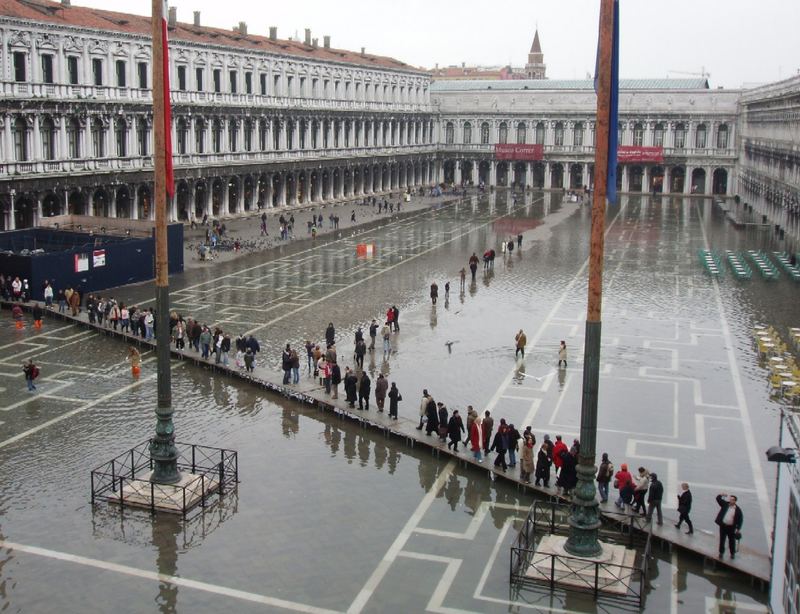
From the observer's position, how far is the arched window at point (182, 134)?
7144cm

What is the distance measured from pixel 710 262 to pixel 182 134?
39.2 meters

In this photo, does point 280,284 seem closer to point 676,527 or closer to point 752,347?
point 752,347

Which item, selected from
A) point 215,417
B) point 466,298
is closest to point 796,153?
point 466,298

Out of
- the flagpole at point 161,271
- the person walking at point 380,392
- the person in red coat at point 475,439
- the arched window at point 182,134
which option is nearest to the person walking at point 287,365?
the person walking at point 380,392

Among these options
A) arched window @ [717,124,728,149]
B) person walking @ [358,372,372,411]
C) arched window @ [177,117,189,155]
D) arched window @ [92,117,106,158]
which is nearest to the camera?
person walking @ [358,372,372,411]

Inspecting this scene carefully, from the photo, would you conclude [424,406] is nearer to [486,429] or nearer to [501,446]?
[486,429]

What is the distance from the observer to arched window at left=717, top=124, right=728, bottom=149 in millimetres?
110875

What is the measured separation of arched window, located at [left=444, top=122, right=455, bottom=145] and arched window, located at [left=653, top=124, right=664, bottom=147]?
2603cm

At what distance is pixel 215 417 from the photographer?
28.5 meters

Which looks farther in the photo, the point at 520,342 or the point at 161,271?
the point at 520,342

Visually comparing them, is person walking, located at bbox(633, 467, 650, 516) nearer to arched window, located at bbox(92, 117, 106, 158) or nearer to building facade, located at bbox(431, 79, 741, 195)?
arched window, located at bbox(92, 117, 106, 158)

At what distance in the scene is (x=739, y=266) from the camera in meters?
55.9

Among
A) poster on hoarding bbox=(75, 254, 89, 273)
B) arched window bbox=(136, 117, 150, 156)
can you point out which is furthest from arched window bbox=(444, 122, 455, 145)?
poster on hoarding bbox=(75, 254, 89, 273)

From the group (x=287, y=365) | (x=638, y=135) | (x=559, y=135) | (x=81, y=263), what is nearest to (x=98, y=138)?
(x=81, y=263)
